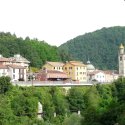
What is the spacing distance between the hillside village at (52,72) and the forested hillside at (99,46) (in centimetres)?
4220

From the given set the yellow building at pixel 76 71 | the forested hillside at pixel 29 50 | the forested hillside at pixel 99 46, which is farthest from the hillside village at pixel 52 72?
the forested hillside at pixel 99 46

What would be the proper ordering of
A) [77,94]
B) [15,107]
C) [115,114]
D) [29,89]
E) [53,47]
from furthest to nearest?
1. [53,47]
2. [77,94]
3. [29,89]
4. [15,107]
5. [115,114]

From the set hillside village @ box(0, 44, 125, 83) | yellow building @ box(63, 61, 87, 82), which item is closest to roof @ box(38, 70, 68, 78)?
hillside village @ box(0, 44, 125, 83)

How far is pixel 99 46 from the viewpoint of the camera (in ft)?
424

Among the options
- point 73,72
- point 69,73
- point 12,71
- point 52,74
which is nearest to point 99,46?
point 69,73

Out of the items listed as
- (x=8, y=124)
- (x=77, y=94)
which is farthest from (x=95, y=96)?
(x=8, y=124)

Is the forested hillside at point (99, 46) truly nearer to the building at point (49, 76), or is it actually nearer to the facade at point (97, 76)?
the facade at point (97, 76)

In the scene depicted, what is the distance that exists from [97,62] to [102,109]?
100m

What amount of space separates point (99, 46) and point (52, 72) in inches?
2610

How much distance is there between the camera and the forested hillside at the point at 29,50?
7800cm

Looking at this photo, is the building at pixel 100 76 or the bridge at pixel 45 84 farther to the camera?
the building at pixel 100 76

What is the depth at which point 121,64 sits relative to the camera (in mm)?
80312

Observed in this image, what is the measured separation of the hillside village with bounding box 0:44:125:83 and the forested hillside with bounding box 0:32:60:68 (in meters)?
5.58

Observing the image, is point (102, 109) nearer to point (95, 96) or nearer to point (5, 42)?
point (95, 96)
